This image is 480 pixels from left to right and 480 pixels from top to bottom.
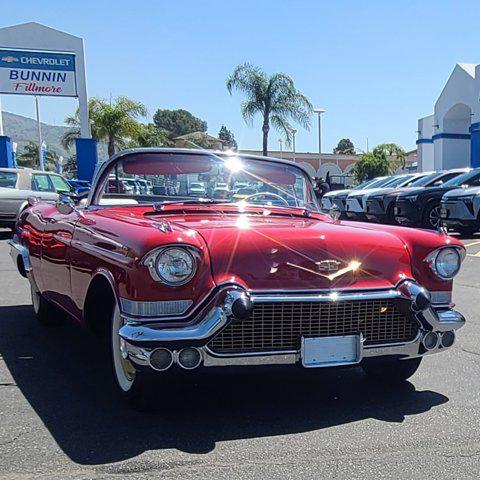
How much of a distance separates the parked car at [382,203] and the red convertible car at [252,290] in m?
10.4

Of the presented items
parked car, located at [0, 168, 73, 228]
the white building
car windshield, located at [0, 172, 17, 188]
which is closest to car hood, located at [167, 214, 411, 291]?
parked car, located at [0, 168, 73, 228]

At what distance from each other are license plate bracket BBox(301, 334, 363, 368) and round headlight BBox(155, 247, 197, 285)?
695 millimetres

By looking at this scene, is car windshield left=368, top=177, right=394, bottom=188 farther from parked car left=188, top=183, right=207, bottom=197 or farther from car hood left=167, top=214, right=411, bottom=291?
car hood left=167, top=214, right=411, bottom=291

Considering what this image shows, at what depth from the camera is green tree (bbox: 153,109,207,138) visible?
3743 inches

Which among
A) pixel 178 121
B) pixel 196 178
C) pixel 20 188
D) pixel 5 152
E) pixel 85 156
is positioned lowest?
pixel 20 188

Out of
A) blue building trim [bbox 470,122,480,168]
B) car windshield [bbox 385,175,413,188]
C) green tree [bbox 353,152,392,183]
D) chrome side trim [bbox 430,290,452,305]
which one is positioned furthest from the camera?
green tree [bbox 353,152,392,183]

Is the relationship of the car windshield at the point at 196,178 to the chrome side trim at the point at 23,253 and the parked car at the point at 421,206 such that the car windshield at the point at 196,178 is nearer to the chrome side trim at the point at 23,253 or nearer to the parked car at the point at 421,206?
the chrome side trim at the point at 23,253

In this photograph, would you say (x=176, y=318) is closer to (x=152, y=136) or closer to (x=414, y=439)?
(x=414, y=439)

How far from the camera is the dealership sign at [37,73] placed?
2389 cm

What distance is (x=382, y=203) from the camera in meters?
14.3

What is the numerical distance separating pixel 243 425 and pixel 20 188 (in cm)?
1131

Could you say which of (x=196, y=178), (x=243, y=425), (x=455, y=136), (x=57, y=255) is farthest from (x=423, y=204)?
(x=455, y=136)

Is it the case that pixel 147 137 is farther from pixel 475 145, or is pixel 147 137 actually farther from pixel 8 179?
pixel 8 179

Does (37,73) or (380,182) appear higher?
(37,73)
